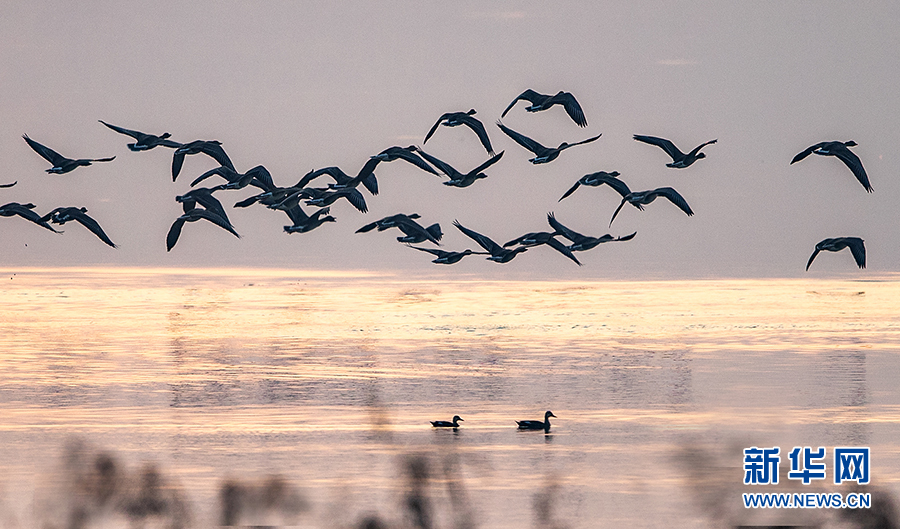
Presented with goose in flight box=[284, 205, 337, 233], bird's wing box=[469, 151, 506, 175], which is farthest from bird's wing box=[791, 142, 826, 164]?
goose in flight box=[284, 205, 337, 233]

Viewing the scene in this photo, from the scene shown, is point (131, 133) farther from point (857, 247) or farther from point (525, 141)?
point (857, 247)

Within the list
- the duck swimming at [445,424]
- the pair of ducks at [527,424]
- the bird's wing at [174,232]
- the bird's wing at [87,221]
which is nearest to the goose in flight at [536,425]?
the pair of ducks at [527,424]

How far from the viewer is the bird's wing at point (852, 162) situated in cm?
3544

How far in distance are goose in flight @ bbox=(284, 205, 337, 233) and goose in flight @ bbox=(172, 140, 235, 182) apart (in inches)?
101

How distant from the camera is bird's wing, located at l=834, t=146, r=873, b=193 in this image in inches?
1395

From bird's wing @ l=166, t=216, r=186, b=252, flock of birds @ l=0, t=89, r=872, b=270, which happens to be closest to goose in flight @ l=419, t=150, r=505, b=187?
flock of birds @ l=0, t=89, r=872, b=270

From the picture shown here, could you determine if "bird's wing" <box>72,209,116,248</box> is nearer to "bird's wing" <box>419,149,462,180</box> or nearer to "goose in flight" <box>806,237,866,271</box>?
"bird's wing" <box>419,149,462,180</box>

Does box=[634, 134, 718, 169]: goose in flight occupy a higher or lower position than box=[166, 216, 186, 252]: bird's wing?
higher

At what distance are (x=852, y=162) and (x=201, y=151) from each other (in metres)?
16.5

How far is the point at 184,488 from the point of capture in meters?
Result: 35.2

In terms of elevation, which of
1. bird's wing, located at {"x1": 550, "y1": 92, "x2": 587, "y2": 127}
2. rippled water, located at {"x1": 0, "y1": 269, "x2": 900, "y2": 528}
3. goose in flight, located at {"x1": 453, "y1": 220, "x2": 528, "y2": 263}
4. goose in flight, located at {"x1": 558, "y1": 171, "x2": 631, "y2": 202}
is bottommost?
rippled water, located at {"x1": 0, "y1": 269, "x2": 900, "y2": 528}

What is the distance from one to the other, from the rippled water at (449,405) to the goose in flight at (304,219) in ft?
19.7

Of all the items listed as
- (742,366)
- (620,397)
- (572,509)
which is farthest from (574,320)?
(572,509)

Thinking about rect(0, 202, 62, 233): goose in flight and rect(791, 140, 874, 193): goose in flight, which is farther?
rect(0, 202, 62, 233): goose in flight
